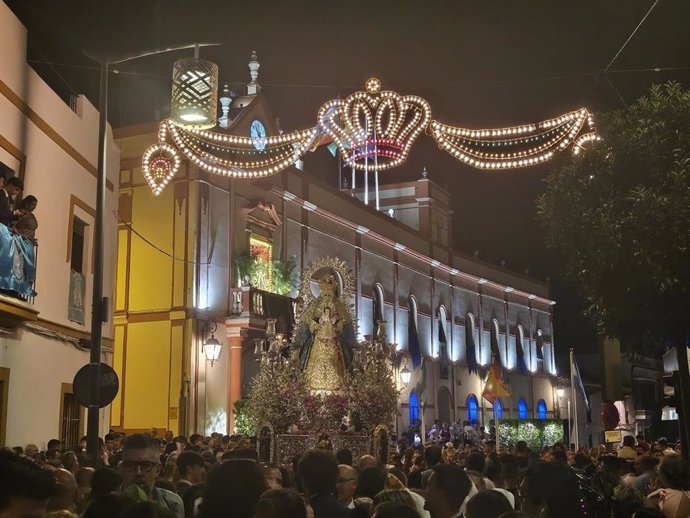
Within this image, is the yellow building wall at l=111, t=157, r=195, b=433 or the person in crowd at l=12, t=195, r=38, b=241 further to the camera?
the yellow building wall at l=111, t=157, r=195, b=433

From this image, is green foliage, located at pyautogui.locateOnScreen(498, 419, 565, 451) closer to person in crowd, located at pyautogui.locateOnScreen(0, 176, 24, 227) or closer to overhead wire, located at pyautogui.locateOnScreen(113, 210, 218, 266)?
overhead wire, located at pyautogui.locateOnScreen(113, 210, 218, 266)

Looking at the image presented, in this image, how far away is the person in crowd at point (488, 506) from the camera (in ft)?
16.4

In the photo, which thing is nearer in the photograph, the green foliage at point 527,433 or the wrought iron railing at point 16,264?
the wrought iron railing at point 16,264

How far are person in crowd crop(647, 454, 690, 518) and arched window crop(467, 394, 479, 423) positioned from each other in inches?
1575

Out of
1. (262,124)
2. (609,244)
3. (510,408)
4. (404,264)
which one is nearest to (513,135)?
(609,244)

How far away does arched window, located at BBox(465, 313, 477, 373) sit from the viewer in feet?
156

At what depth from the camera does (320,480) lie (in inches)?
232

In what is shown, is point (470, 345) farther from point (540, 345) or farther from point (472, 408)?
point (540, 345)

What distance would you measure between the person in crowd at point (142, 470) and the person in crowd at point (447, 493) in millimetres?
2252

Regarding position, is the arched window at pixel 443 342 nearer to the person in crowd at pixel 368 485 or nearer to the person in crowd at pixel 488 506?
the person in crowd at pixel 368 485

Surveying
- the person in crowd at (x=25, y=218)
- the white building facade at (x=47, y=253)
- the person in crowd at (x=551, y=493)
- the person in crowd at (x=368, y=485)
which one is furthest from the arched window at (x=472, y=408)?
the person in crowd at (x=551, y=493)

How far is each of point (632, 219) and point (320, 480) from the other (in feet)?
29.9

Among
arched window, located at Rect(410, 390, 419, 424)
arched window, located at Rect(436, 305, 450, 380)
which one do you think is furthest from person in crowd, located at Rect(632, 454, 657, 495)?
arched window, located at Rect(436, 305, 450, 380)

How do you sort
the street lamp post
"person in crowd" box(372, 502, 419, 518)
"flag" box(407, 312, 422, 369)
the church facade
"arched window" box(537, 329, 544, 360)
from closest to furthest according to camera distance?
"person in crowd" box(372, 502, 419, 518) → the street lamp post → the church facade → "flag" box(407, 312, 422, 369) → "arched window" box(537, 329, 544, 360)
